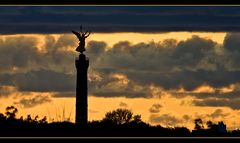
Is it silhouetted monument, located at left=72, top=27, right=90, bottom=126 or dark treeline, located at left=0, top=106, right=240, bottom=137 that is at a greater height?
silhouetted monument, located at left=72, top=27, right=90, bottom=126

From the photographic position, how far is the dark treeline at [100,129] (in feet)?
95.9

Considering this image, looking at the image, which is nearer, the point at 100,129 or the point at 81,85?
the point at 100,129

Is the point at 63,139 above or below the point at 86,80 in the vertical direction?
below

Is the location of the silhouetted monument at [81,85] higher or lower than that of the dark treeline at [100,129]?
higher

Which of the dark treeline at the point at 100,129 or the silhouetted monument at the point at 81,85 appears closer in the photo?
the dark treeline at the point at 100,129

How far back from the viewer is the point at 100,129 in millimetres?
37562

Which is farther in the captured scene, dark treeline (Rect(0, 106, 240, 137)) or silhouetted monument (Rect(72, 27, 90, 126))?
silhouetted monument (Rect(72, 27, 90, 126))

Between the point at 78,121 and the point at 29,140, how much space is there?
4490cm

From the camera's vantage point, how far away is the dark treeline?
29228mm

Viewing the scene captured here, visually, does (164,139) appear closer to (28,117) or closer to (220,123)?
(28,117)
